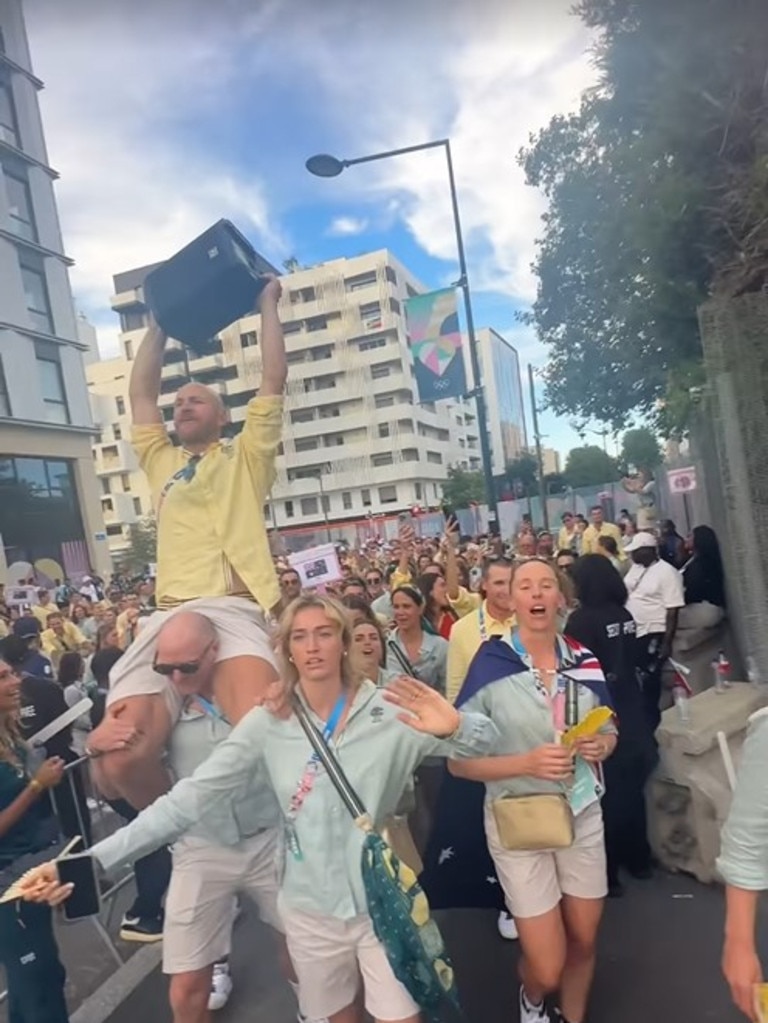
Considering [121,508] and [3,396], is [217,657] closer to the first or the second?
[3,396]

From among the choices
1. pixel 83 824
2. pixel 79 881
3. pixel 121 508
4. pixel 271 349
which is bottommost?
pixel 83 824

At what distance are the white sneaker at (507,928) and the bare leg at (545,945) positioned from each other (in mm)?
976

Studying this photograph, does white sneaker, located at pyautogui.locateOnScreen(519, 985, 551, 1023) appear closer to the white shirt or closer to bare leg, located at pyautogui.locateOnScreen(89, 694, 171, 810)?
bare leg, located at pyautogui.locateOnScreen(89, 694, 171, 810)

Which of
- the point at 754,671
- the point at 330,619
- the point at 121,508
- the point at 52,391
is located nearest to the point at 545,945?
the point at 330,619

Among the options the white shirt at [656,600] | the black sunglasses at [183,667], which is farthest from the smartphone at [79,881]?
the white shirt at [656,600]

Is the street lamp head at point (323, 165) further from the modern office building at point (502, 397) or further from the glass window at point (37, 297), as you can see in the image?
the modern office building at point (502, 397)

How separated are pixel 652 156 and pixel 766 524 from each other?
364 centimetres

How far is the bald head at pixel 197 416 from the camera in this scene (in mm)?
2994

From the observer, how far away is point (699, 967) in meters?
3.30

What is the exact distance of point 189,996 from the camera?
2691 millimetres

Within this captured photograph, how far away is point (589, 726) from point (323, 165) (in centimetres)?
348

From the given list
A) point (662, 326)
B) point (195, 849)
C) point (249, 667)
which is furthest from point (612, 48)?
point (195, 849)

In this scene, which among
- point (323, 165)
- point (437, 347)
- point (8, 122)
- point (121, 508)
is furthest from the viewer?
point (121, 508)

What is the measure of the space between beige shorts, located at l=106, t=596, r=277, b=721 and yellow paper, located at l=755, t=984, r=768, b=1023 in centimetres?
169
